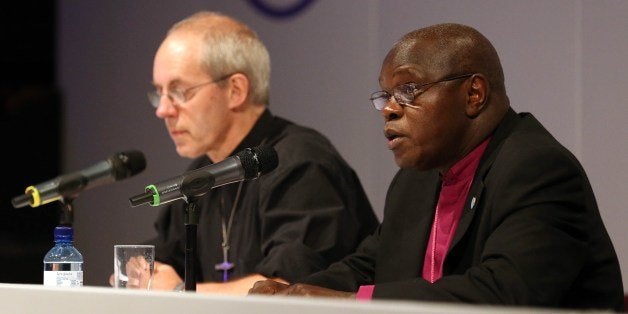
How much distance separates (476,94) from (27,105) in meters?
2.82

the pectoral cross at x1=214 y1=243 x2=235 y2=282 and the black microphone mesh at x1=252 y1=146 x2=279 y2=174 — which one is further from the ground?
the black microphone mesh at x1=252 y1=146 x2=279 y2=174

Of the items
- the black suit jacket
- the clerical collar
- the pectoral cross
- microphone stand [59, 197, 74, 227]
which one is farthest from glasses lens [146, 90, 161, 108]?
the clerical collar

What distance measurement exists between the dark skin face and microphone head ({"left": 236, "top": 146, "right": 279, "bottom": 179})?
1.05ft

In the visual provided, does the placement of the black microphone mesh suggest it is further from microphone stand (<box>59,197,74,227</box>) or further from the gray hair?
the gray hair

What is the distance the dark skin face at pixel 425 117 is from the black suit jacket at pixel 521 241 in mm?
102

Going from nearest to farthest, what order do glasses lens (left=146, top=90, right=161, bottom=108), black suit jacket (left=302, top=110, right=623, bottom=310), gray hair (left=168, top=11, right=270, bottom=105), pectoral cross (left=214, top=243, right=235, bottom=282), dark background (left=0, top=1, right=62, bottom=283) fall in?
black suit jacket (left=302, top=110, right=623, bottom=310) < pectoral cross (left=214, top=243, right=235, bottom=282) < gray hair (left=168, top=11, right=270, bottom=105) < glasses lens (left=146, top=90, right=161, bottom=108) < dark background (left=0, top=1, right=62, bottom=283)

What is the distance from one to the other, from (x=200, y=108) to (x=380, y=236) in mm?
1092

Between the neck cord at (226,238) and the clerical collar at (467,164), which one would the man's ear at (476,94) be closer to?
the clerical collar at (467,164)

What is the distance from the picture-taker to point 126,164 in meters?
2.99

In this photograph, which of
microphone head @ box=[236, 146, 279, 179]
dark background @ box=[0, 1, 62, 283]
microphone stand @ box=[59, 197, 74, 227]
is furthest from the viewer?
dark background @ box=[0, 1, 62, 283]

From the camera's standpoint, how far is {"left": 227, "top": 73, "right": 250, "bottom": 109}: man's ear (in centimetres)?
361

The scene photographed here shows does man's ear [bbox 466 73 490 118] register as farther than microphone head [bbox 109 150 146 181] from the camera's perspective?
No

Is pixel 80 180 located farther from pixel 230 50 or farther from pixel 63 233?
pixel 230 50

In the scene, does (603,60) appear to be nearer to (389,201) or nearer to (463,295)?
(389,201)
